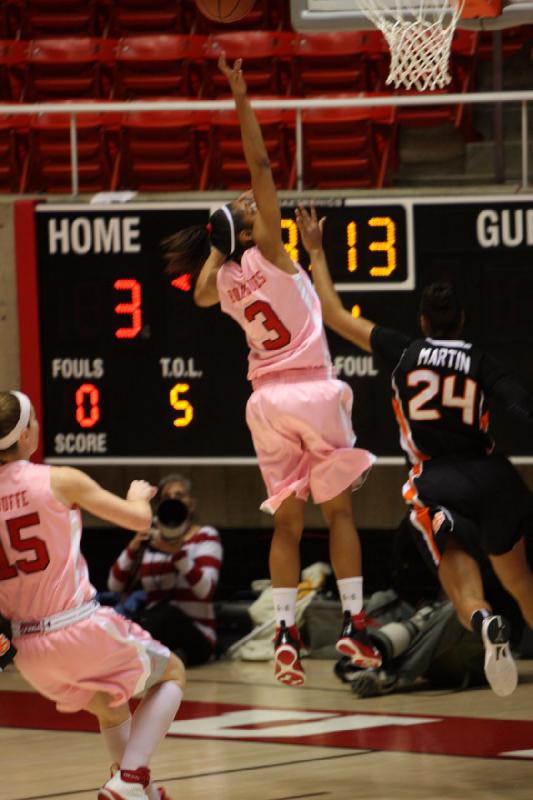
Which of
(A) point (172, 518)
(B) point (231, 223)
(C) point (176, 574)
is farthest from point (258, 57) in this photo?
(B) point (231, 223)

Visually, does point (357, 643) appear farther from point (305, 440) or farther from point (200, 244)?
point (200, 244)

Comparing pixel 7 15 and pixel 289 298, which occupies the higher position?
pixel 7 15

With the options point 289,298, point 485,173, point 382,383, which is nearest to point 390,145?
point 485,173

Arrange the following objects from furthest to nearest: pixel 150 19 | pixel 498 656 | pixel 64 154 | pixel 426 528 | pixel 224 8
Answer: pixel 150 19
pixel 64 154
pixel 224 8
pixel 426 528
pixel 498 656

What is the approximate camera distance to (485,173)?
43.7ft

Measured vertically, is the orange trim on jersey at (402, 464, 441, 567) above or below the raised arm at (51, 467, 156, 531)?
below

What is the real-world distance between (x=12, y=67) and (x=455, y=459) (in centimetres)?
740

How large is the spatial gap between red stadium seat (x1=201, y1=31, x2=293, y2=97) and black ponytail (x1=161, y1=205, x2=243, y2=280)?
16.8 ft

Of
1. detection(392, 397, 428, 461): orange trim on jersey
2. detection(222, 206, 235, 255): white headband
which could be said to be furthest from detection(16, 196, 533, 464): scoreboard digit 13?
detection(392, 397, 428, 461): orange trim on jersey

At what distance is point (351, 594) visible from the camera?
8.21m

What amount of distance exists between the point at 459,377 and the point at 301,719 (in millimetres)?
2377

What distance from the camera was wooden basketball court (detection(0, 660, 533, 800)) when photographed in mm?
7363

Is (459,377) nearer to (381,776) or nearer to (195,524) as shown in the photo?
(381,776)

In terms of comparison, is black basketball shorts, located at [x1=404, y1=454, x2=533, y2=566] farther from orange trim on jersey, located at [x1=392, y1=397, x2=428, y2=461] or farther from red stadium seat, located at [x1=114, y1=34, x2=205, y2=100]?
red stadium seat, located at [x1=114, y1=34, x2=205, y2=100]
